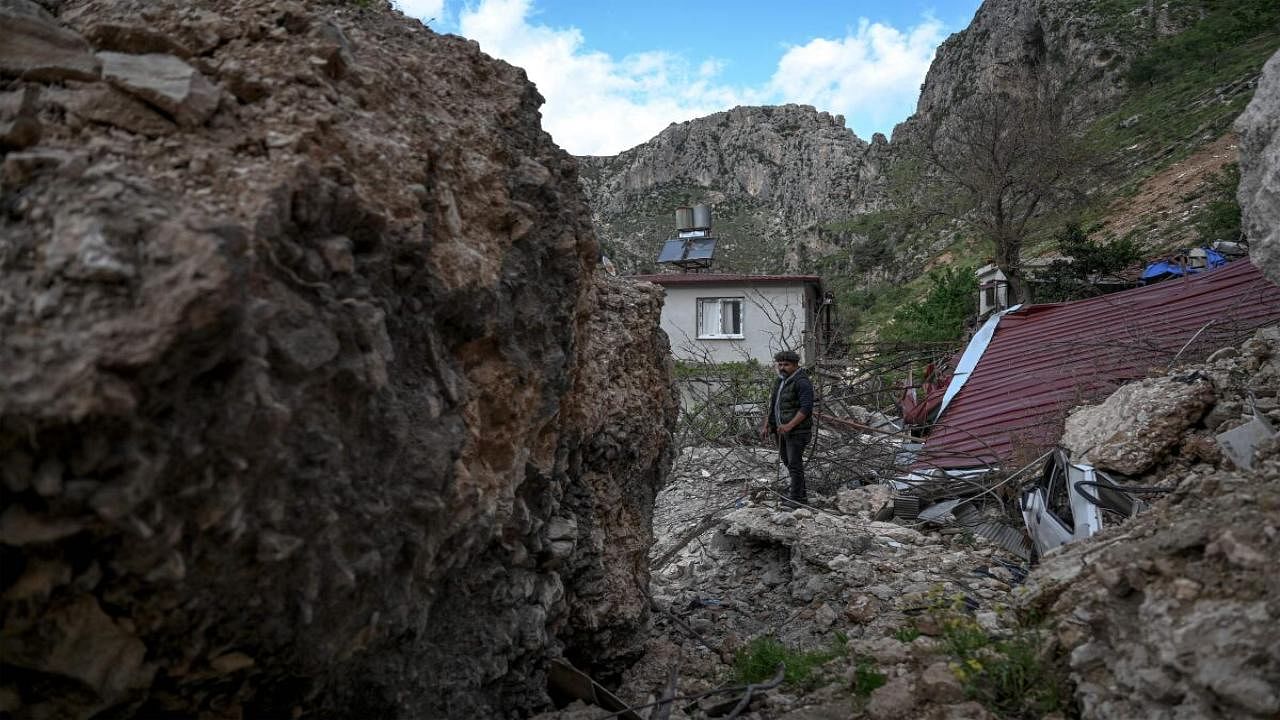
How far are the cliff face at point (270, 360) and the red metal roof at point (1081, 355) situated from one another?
540 centimetres

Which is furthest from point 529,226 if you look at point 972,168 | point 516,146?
point 972,168

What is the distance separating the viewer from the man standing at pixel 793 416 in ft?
26.4

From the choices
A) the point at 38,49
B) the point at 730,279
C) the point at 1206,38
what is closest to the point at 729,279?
the point at 730,279

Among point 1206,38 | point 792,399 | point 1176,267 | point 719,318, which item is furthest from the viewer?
point 1206,38

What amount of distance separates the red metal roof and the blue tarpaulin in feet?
9.60

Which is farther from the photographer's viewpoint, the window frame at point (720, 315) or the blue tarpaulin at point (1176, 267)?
the window frame at point (720, 315)

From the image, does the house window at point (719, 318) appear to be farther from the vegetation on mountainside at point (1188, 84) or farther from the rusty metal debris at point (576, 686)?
the rusty metal debris at point (576, 686)

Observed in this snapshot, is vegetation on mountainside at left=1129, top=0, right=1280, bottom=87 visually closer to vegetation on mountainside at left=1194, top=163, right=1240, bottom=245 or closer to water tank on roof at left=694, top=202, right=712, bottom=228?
vegetation on mountainside at left=1194, top=163, right=1240, bottom=245

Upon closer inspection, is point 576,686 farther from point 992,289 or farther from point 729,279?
point 729,279

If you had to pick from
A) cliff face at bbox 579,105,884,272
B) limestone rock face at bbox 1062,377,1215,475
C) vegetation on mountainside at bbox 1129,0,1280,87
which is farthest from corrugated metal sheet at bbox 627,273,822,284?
cliff face at bbox 579,105,884,272

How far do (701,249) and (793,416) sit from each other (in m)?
15.0

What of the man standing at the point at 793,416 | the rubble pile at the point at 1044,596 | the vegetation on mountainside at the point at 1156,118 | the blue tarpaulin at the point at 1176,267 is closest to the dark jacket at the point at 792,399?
the man standing at the point at 793,416

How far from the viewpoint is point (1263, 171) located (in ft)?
15.5

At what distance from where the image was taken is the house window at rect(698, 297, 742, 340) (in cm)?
2030
